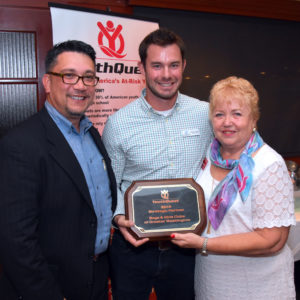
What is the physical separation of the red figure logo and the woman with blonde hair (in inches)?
58.3

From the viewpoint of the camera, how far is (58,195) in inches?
53.9

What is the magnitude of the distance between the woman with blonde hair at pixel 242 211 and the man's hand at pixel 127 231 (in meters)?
0.17

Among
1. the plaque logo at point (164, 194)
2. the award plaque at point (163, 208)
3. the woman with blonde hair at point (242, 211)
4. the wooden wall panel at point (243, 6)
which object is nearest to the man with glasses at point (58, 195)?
the award plaque at point (163, 208)

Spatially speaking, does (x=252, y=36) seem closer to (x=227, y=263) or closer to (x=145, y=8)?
(x=145, y=8)

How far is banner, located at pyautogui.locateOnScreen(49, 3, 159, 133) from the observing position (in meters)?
2.60

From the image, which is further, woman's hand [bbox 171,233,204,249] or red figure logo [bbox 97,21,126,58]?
red figure logo [bbox 97,21,126,58]

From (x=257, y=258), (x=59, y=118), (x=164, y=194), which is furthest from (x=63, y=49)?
(x=257, y=258)

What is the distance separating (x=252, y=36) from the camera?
11.4 feet

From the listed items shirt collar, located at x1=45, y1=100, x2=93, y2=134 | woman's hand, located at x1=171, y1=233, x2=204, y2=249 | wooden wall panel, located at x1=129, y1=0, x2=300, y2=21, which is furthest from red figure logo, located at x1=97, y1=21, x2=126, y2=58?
woman's hand, located at x1=171, y1=233, x2=204, y2=249

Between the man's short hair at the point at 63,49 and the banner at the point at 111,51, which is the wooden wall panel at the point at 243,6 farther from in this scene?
the man's short hair at the point at 63,49

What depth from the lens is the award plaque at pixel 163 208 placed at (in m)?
1.52

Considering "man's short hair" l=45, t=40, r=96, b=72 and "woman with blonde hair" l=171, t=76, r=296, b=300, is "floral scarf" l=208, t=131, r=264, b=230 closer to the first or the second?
"woman with blonde hair" l=171, t=76, r=296, b=300

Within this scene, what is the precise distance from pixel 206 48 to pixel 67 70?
7.17 feet

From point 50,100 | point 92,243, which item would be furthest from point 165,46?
point 92,243
